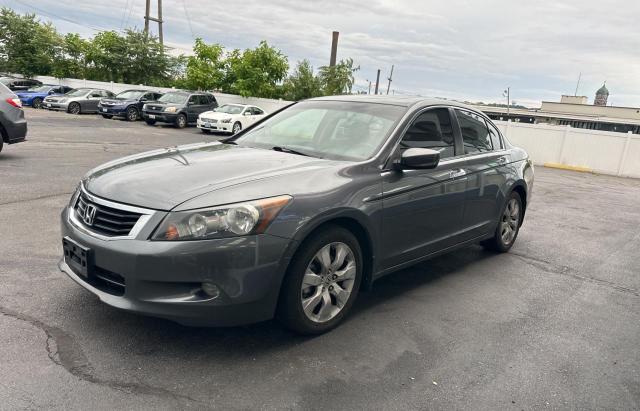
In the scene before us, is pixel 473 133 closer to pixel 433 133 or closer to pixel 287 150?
pixel 433 133

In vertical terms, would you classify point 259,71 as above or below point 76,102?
above

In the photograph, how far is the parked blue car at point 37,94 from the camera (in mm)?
28562

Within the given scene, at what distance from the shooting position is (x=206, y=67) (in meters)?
33.6

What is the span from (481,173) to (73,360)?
3.84 metres

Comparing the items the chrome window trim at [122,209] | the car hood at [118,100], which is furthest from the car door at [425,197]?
the car hood at [118,100]

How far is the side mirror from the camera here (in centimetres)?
386

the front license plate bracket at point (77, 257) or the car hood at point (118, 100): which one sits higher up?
the front license plate bracket at point (77, 257)

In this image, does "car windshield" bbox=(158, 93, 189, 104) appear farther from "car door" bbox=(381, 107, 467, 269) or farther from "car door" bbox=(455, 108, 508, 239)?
"car door" bbox=(381, 107, 467, 269)

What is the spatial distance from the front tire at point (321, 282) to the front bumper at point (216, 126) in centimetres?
2031

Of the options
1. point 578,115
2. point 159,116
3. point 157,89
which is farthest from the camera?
point 578,115

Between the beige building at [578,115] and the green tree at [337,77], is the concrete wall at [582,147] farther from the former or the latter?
the beige building at [578,115]

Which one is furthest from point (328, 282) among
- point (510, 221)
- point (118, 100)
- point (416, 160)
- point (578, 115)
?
point (578, 115)

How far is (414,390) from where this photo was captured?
2.99 metres

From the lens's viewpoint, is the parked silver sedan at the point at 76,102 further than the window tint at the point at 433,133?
Yes
